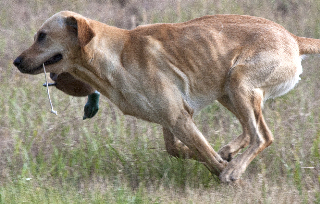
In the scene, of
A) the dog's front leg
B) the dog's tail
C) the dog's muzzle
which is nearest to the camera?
the dog's muzzle

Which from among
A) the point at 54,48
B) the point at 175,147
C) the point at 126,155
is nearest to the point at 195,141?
the point at 175,147

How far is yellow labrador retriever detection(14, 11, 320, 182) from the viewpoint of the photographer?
4.82 metres

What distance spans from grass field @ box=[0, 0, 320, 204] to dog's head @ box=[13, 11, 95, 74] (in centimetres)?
100

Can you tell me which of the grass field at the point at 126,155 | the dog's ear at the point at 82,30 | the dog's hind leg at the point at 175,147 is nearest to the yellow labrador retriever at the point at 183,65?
the dog's ear at the point at 82,30

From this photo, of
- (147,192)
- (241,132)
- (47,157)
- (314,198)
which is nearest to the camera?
(314,198)

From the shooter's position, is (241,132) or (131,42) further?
(241,132)

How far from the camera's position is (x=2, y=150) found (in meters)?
5.48

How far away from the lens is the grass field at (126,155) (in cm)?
455

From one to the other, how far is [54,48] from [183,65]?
3.99ft

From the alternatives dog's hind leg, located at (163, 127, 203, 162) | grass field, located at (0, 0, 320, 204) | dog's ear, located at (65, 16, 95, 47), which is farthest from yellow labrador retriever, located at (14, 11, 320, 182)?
grass field, located at (0, 0, 320, 204)

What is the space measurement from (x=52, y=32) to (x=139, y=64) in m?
0.84

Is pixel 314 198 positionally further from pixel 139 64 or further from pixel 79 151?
pixel 79 151

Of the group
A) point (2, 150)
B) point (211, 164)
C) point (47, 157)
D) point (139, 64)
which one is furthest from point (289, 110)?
point (2, 150)

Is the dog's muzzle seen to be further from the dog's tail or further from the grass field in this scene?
the dog's tail
